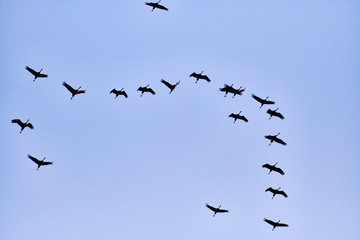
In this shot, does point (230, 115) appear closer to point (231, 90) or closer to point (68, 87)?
point (231, 90)

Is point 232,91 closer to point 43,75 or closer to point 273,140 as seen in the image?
point 273,140

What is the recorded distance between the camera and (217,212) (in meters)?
94.4

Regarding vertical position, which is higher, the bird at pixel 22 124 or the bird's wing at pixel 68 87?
the bird's wing at pixel 68 87

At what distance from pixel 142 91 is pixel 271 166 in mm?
25169

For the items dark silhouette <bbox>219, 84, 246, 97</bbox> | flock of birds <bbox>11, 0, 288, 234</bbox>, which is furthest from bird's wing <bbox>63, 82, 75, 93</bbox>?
dark silhouette <bbox>219, 84, 246, 97</bbox>

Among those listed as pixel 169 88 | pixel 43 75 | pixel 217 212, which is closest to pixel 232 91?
pixel 169 88

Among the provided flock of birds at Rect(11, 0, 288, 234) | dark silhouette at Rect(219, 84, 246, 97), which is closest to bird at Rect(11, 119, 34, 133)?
flock of birds at Rect(11, 0, 288, 234)

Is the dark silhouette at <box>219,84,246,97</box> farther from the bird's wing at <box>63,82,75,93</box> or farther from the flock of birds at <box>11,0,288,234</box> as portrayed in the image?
the bird's wing at <box>63,82,75,93</box>

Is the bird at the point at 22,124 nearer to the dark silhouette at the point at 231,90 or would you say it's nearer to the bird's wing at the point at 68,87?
the bird's wing at the point at 68,87

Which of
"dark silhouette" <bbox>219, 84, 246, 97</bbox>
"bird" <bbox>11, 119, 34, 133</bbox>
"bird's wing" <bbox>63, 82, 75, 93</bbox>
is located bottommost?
"bird" <bbox>11, 119, 34, 133</bbox>

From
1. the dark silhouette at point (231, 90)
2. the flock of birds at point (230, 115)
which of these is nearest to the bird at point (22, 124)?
the flock of birds at point (230, 115)

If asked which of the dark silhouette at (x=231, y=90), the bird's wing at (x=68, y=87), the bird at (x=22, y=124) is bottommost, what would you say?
the bird at (x=22, y=124)

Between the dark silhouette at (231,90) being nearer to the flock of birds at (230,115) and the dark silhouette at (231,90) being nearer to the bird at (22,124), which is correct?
the flock of birds at (230,115)

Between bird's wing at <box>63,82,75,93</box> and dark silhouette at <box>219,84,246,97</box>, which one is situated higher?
dark silhouette at <box>219,84,246,97</box>
